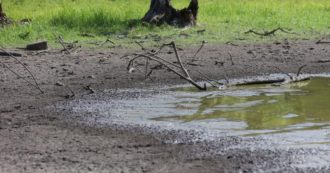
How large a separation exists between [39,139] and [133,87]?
3.72 m

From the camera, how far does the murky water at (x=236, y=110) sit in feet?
27.9

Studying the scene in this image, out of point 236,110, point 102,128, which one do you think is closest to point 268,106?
point 236,110

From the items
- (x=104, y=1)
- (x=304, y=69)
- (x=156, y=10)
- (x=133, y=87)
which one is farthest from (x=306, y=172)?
(x=104, y=1)

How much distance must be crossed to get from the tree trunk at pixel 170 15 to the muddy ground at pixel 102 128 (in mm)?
3037

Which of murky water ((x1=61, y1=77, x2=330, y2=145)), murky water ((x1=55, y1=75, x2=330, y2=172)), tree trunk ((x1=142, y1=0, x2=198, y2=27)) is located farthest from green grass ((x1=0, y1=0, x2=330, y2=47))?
murky water ((x1=61, y1=77, x2=330, y2=145))

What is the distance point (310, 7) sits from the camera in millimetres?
23031

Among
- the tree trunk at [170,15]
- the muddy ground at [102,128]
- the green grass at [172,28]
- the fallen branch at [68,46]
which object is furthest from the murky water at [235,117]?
the tree trunk at [170,15]

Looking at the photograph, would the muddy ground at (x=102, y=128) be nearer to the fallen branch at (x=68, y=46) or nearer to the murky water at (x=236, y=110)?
the fallen branch at (x=68, y=46)

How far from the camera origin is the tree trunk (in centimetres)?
1853

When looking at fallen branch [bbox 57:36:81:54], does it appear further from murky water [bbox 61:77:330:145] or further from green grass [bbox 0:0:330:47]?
murky water [bbox 61:77:330:145]

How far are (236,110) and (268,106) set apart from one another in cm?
51

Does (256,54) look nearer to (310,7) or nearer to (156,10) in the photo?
(156,10)

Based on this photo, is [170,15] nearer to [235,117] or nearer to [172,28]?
[172,28]

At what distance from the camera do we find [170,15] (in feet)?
61.3
